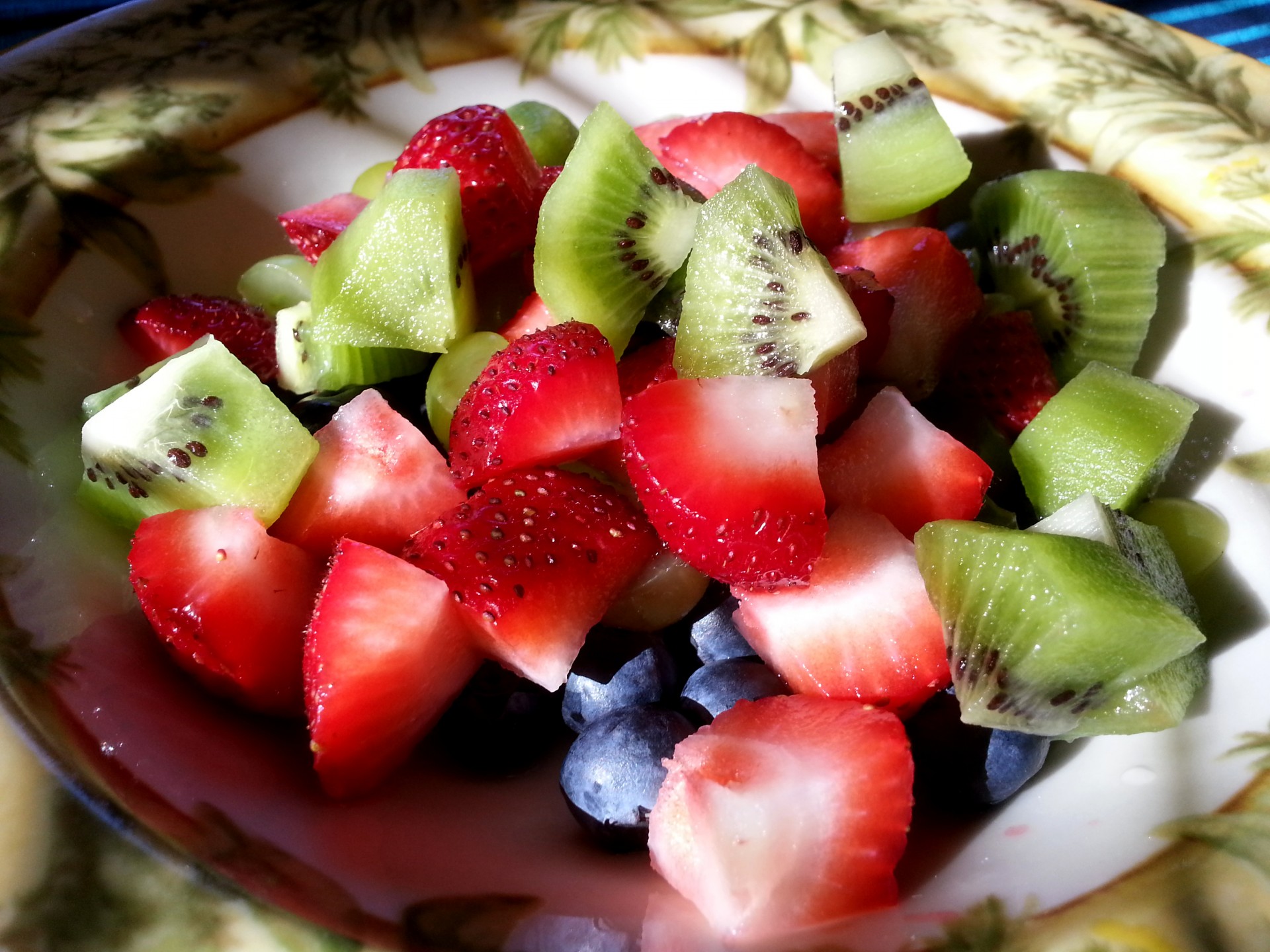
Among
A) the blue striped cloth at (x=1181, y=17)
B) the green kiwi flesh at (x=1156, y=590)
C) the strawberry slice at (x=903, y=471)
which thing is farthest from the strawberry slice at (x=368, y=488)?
the blue striped cloth at (x=1181, y=17)

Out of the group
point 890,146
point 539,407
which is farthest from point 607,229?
point 890,146

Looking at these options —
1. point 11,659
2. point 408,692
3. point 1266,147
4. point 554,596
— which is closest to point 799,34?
point 1266,147

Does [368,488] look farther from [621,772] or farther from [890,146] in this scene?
[890,146]

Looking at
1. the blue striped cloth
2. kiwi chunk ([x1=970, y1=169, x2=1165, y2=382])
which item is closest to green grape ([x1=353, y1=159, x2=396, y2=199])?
kiwi chunk ([x1=970, y1=169, x2=1165, y2=382])

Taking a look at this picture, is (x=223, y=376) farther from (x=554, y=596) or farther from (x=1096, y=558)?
(x=1096, y=558)

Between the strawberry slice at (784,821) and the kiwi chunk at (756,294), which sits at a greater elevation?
the kiwi chunk at (756,294)

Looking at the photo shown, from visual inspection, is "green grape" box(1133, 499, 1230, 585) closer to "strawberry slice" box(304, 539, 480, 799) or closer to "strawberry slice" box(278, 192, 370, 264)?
"strawberry slice" box(304, 539, 480, 799)

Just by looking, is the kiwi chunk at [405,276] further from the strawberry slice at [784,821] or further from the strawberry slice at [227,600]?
the strawberry slice at [784,821]
